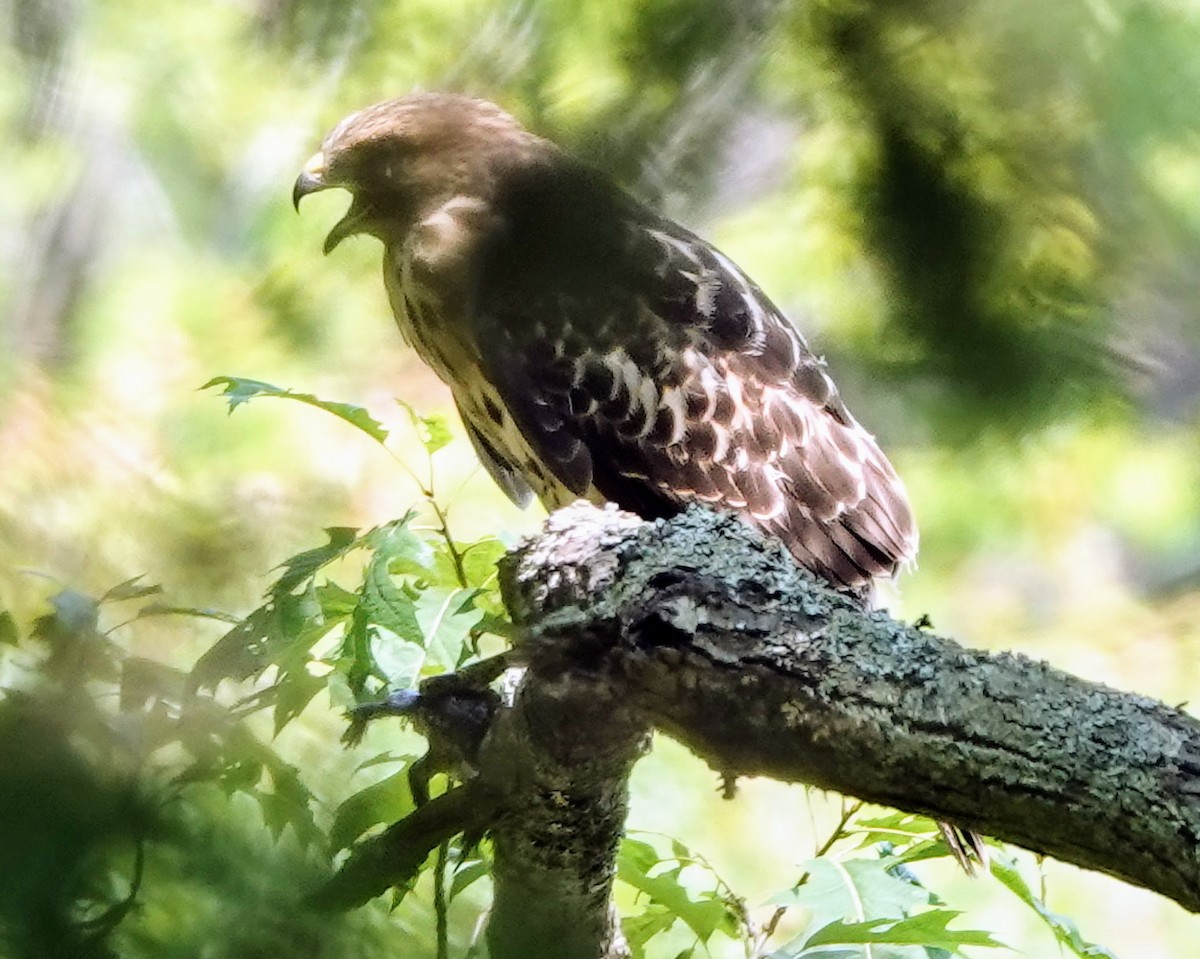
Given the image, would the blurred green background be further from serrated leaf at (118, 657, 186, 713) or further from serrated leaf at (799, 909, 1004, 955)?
serrated leaf at (799, 909, 1004, 955)

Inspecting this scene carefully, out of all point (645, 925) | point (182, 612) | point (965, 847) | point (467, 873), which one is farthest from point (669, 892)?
point (182, 612)

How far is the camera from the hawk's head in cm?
178

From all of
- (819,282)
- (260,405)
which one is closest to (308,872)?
(819,282)

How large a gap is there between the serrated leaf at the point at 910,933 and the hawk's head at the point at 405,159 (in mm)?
960

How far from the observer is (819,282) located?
3.03 feet

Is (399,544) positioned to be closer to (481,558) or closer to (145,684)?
(481,558)

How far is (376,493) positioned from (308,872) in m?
2.00

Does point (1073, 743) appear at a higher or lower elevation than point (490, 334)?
lower

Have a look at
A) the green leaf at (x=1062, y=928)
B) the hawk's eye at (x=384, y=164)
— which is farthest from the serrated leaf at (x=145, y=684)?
the hawk's eye at (x=384, y=164)

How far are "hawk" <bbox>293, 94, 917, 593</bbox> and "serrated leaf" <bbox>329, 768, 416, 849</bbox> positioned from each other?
2.32ft

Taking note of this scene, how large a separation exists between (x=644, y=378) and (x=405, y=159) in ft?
1.70

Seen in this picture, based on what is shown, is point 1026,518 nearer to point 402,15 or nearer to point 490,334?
point 490,334

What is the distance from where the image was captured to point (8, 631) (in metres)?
0.74

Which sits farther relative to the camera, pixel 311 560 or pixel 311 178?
pixel 311 178
